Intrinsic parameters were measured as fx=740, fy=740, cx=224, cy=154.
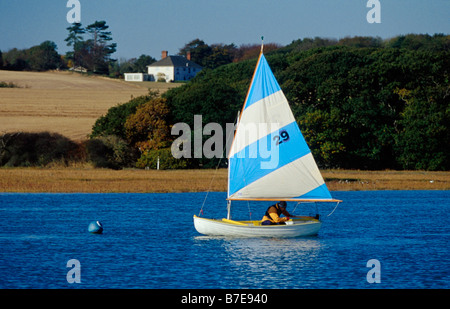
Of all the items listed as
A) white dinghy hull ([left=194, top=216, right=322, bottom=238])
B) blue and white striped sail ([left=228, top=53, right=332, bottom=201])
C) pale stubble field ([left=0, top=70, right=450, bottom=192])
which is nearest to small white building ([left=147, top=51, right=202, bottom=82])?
pale stubble field ([left=0, top=70, right=450, bottom=192])

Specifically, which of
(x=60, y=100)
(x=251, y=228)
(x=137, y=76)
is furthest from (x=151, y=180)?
(x=137, y=76)

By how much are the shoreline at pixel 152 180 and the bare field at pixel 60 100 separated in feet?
70.9

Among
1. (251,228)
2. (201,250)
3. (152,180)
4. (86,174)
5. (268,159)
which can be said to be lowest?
(201,250)

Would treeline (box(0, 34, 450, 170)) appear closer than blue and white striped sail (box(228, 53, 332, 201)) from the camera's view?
No

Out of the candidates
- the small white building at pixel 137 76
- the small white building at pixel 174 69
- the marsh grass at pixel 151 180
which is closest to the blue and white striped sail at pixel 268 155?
the marsh grass at pixel 151 180

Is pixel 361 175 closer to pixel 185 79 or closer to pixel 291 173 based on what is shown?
pixel 291 173

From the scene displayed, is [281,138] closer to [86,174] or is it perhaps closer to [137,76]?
[86,174]

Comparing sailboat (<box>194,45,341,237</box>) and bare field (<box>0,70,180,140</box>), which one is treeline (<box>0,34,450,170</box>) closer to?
bare field (<box>0,70,180,140</box>)

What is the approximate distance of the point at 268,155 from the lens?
3444 centimetres

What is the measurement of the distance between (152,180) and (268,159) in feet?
97.2

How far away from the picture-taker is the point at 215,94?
8481 centimetres

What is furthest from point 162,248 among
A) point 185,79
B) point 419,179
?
point 185,79

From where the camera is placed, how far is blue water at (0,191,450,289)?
86.9 ft

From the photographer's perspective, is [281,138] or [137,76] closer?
[281,138]
